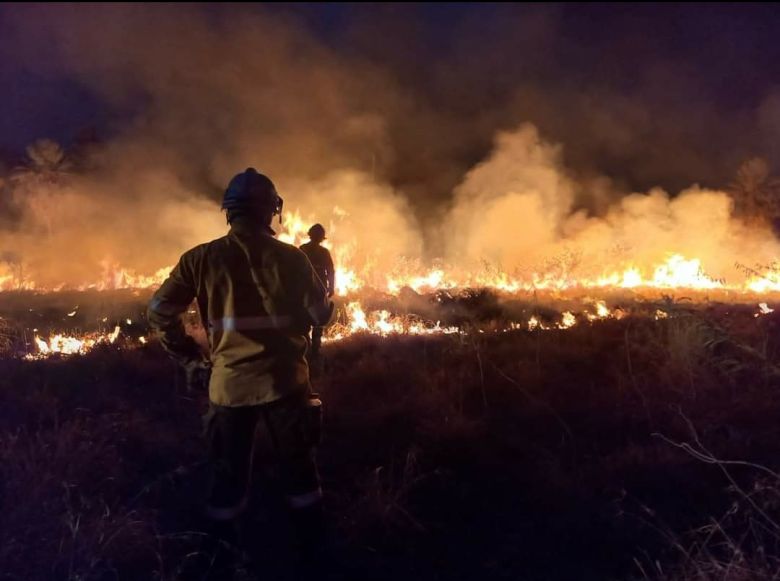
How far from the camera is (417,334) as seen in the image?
891 cm

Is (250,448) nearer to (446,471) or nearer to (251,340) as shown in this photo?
(251,340)

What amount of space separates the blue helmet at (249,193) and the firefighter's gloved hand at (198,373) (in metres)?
0.78

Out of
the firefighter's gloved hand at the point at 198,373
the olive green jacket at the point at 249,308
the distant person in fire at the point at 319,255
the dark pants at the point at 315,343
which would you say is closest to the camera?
the olive green jacket at the point at 249,308

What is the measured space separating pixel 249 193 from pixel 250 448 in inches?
48.3

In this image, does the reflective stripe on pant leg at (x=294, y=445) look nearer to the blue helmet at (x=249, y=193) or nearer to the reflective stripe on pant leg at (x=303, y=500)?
the reflective stripe on pant leg at (x=303, y=500)

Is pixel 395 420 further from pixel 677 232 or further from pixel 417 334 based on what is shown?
pixel 677 232

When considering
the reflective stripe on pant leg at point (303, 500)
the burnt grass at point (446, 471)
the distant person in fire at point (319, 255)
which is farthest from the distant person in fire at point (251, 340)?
the distant person in fire at point (319, 255)

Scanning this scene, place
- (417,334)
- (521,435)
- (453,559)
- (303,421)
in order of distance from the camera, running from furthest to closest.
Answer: (417,334), (521,435), (453,559), (303,421)

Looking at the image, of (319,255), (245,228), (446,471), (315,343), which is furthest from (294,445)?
(319,255)

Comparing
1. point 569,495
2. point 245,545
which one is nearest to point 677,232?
point 569,495

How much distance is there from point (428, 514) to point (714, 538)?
63.1 inches

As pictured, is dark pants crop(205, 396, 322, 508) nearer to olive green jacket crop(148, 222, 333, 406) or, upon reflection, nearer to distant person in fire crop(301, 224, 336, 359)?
olive green jacket crop(148, 222, 333, 406)

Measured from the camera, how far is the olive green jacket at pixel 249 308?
9.93 feet

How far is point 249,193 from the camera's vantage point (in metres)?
3.09
